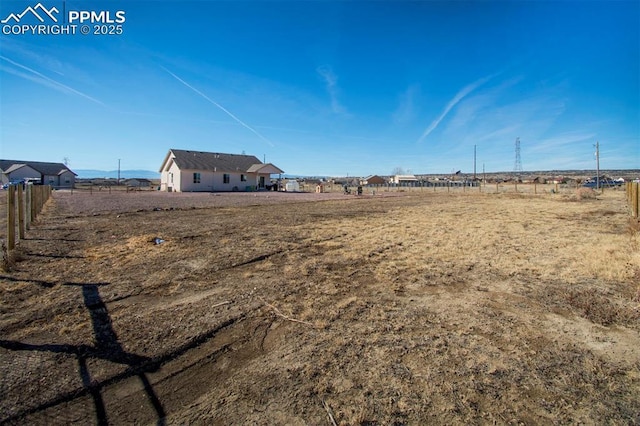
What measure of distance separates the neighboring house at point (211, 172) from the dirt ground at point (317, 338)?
32.2m

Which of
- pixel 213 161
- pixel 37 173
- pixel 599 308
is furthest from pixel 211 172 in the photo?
pixel 599 308

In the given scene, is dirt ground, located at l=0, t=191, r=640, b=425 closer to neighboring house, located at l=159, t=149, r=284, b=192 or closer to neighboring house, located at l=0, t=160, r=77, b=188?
neighboring house, located at l=159, t=149, r=284, b=192

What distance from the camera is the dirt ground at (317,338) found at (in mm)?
2256

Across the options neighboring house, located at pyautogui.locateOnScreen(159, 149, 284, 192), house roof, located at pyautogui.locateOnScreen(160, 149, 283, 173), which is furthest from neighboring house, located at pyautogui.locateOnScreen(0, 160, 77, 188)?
house roof, located at pyautogui.locateOnScreen(160, 149, 283, 173)

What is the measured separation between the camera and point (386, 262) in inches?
247

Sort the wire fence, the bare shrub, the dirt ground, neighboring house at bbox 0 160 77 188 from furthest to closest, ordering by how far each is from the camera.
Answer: neighboring house at bbox 0 160 77 188 < the wire fence < the bare shrub < the dirt ground

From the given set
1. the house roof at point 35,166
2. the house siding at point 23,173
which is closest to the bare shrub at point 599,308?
the house roof at point 35,166

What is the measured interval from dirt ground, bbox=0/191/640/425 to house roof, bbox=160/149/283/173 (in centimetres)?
3295

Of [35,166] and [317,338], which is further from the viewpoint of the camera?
[35,166]

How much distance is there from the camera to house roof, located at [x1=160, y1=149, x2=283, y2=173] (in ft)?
123

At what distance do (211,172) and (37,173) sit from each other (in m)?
39.6

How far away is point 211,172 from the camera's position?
128 ft

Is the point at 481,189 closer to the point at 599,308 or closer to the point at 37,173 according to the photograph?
the point at 599,308

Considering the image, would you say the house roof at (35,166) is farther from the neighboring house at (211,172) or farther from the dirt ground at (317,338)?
the dirt ground at (317,338)
